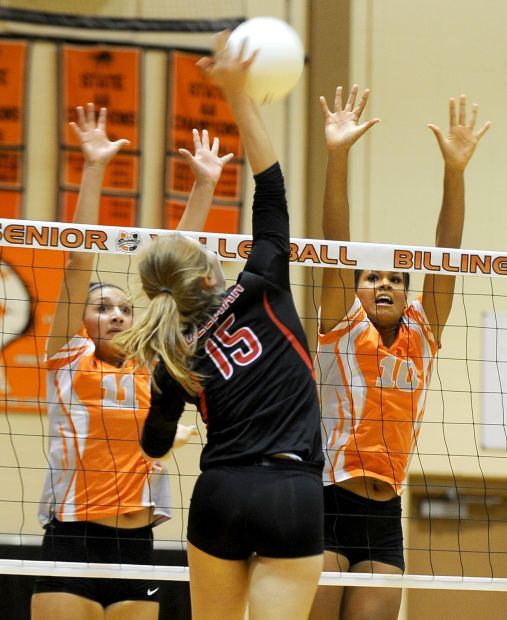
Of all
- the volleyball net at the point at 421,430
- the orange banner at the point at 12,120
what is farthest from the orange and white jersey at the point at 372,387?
the orange banner at the point at 12,120

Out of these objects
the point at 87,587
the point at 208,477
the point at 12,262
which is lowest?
the point at 87,587

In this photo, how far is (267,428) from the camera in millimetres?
2809

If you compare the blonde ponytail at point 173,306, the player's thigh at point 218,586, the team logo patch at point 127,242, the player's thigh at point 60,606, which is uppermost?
the team logo patch at point 127,242

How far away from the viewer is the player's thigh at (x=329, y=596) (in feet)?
13.4

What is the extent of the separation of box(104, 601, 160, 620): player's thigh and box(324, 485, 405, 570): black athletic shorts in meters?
0.83

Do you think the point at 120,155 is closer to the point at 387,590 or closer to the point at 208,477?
the point at 387,590

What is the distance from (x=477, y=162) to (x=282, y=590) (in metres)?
5.12

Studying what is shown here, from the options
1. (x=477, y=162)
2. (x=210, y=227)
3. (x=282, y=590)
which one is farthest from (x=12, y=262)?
(x=282, y=590)

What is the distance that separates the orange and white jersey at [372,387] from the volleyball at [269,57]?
3.64ft

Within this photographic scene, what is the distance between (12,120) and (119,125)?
28.6 inches

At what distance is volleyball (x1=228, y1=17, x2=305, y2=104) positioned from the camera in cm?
339

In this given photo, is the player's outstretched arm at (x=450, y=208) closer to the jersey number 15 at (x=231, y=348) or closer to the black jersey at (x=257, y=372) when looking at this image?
the black jersey at (x=257, y=372)

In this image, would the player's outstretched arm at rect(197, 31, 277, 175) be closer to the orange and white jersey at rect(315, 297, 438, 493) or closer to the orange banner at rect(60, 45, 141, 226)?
the orange and white jersey at rect(315, 297, 438, 493)

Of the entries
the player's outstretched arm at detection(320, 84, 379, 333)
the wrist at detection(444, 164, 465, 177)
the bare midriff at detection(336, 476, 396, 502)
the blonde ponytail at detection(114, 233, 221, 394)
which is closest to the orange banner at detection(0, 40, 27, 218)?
the player's outstretched arm at detection(320, 84, 379, 333)
